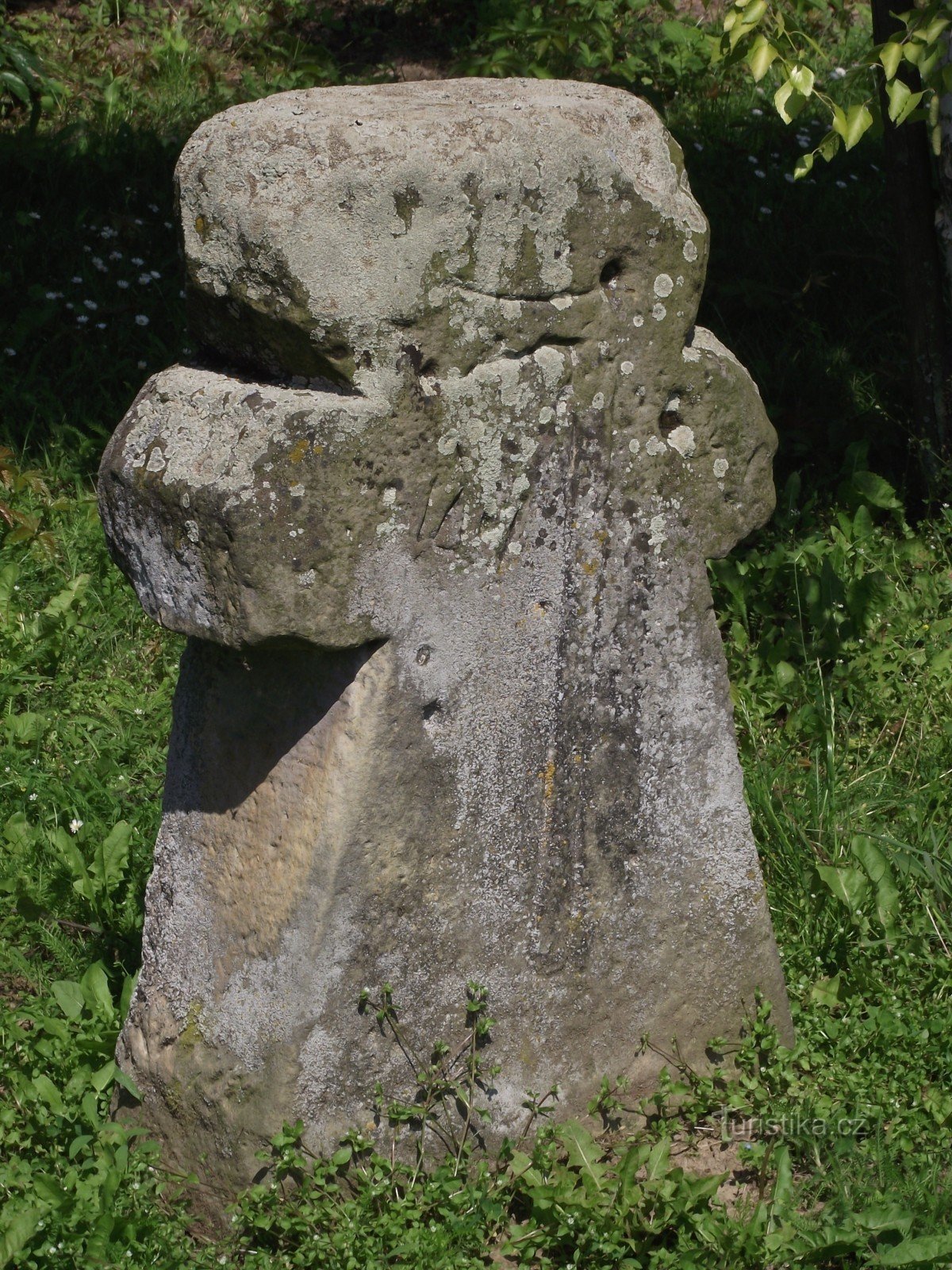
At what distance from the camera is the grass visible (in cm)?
235

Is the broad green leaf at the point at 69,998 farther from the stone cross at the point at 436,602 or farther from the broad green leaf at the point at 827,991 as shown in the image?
the broad green leaf at the point at 827,991

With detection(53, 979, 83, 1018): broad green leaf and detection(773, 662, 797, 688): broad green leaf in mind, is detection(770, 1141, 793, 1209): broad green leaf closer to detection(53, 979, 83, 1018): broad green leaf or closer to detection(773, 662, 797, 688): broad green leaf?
detection(53, 979, 83, 1018): broad green leaf

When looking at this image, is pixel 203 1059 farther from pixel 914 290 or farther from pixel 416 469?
pixel 914 290

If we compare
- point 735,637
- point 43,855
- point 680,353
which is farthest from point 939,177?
point 43,855

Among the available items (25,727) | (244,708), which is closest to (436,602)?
(244,708)

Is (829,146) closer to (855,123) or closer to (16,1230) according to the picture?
(855,123)

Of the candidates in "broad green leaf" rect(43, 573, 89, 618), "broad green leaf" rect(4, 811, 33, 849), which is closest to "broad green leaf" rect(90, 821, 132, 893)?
"broad green leaf" rect(4, 811, 33, 849)

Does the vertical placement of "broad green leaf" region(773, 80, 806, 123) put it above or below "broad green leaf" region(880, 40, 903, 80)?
below

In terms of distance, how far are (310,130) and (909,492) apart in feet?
10.6

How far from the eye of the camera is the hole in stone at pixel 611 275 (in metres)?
2.23

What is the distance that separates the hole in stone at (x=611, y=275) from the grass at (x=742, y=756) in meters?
1.40

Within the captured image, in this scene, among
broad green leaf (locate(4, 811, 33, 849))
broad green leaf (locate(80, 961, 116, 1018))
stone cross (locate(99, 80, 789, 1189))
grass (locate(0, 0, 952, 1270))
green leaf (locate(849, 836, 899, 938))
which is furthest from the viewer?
broad green leaf (locate(4, 811, 33, 849))

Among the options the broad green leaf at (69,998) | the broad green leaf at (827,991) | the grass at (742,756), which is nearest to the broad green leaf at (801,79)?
the grass at (742,756)

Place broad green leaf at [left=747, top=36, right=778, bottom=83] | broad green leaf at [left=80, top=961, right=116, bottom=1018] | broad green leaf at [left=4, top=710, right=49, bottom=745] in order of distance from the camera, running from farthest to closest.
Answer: broad green leaf at [left=4, top=710, right=49, bottom=745]
broad green leaf at [left=747, top=36, right=778, bottom=83]
broad green leaf at [left=80, top=961, right=116, bottom=1018]
